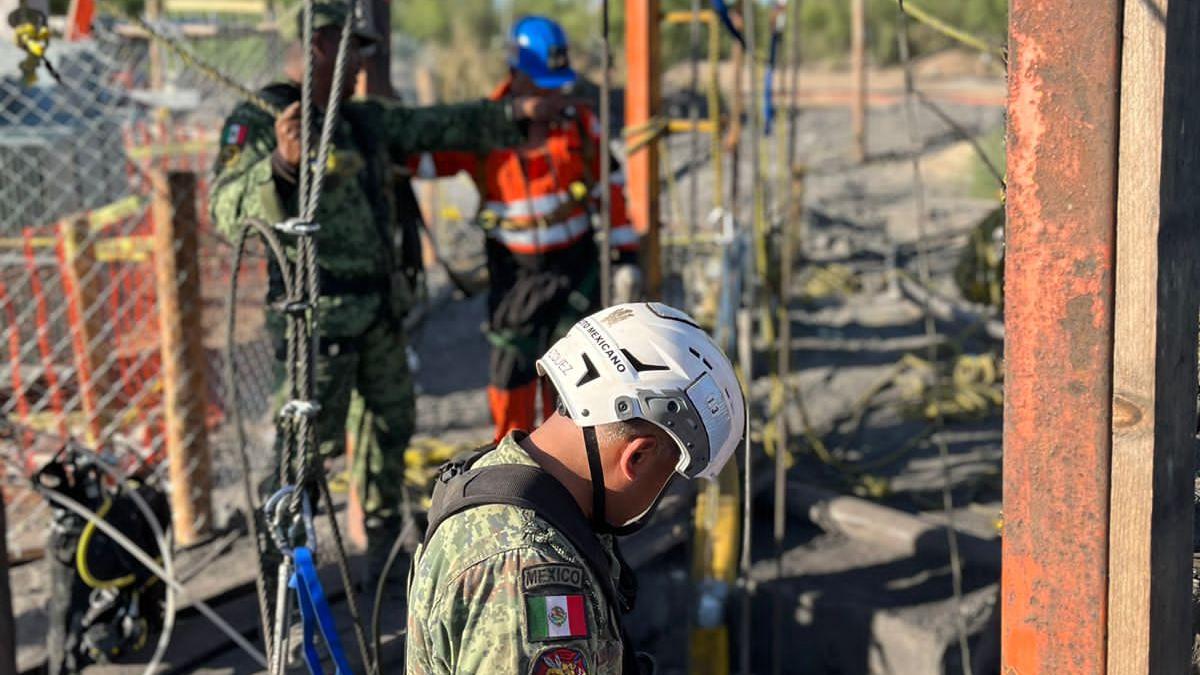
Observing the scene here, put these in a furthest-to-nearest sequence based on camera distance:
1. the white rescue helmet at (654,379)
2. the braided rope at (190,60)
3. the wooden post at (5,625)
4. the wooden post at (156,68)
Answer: the wooden post at (156,68) → the braided rope at (190,60) → the wooden post at (5,625) → the white rescue helmet at (654,379)

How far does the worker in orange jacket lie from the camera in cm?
520

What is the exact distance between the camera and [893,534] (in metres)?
5.18

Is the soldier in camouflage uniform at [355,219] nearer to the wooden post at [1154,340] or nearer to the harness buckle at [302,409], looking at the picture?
the harness buckle at [302,409]

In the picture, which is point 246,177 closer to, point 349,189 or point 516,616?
point 349,189

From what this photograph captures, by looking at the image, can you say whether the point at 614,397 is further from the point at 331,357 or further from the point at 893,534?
the point at 893,534

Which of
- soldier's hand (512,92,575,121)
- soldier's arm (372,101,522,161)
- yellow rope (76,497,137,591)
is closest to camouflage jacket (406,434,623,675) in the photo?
yellow rope (76,497,137,591)

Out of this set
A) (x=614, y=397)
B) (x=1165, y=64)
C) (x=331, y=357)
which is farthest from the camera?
(x=331, y=357)

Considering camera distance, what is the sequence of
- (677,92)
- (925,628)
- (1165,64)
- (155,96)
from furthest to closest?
1. (677,92)
2. (155,96)
3. (925,628)
4. (1165,64)

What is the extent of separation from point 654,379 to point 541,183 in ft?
11.2

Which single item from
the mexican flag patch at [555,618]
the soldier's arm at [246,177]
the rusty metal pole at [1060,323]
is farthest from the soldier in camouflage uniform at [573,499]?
the soldier's arm at [246,177]

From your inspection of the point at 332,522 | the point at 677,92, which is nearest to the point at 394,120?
the point at 332,522

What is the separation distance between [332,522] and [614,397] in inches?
46.0

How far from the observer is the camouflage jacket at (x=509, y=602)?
5.65 feet

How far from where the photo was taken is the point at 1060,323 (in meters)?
1.75
